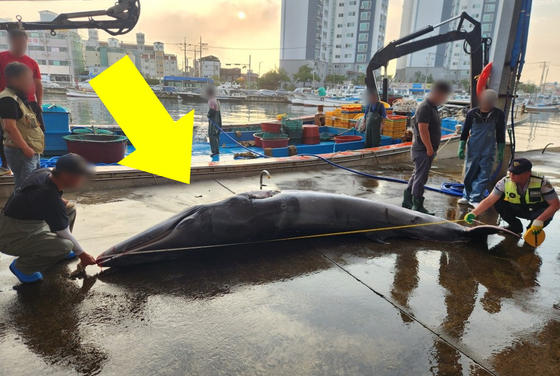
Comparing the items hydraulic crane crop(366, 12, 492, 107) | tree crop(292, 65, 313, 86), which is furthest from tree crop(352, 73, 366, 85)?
hydraulic crane crop(366, 12, 492, 107)

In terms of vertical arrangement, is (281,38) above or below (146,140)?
above

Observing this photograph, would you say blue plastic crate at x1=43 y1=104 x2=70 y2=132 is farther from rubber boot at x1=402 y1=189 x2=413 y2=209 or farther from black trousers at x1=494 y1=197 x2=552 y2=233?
black trousers at x1=494 y1=197 x2=552 y2=233

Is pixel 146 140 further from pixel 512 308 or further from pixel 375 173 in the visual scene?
pixel 375 173

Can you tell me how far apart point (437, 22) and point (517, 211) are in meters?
127

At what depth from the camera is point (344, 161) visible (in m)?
9.09

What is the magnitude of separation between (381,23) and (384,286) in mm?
139024

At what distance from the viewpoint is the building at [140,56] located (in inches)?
4077

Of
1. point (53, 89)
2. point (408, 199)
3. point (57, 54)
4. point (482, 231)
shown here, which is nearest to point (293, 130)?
point (408, 199)

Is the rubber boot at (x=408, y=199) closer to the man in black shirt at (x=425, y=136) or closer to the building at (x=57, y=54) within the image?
the man in black shirt at (x=425, y=136)

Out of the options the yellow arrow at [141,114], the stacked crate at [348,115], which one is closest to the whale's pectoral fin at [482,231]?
the yellow arrow at [141,114]

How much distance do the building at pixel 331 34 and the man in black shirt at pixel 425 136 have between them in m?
118

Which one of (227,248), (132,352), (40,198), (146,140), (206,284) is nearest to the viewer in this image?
(132,352)

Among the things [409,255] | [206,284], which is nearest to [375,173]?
[409,255]

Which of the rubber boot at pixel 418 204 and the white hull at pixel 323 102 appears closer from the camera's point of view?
the rubber boot at pixel 418 204
